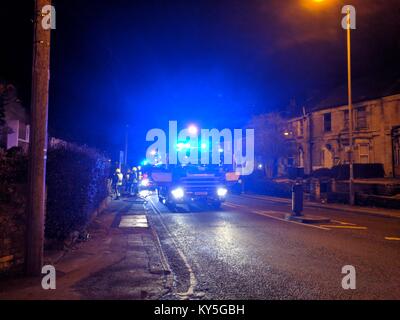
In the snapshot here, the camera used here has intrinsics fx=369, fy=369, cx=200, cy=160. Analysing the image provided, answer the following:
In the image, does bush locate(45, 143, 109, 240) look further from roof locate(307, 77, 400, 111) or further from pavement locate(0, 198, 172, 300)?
roof locate(307, 77, 400, 111)

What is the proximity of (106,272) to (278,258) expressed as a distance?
12.2 feet

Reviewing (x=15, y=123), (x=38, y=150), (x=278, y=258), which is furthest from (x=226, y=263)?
(x=15, y=123)

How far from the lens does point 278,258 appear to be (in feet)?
27.0

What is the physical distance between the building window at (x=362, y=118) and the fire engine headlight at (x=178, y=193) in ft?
78.1

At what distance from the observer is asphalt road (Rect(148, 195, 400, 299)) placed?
19.6 ft

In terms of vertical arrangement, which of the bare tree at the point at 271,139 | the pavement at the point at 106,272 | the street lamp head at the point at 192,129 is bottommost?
the pavement at the point at 106,272

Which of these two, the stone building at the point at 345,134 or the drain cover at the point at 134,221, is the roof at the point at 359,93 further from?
the drain cover at the point at 134,221

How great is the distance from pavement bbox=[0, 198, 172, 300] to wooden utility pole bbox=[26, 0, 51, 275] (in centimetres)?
52

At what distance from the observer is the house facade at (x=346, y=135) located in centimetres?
3200

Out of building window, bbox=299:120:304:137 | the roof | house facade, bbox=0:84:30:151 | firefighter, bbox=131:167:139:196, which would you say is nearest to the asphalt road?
house facade, bbox=0:84:30:151

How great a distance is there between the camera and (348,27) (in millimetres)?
19594

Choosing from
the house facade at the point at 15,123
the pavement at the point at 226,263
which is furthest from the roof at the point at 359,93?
the house facade at the point at 15,123
